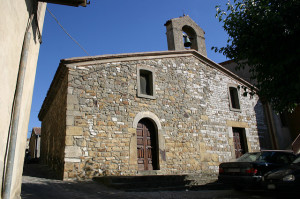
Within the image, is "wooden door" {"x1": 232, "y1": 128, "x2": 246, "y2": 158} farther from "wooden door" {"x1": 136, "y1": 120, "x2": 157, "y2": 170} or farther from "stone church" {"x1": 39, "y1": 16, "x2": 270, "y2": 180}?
"wooden door" {"x1": 136, "y1": 120, "x2": 157, "y2": 170}

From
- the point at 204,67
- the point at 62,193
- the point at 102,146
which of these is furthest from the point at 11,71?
the point at 204,67

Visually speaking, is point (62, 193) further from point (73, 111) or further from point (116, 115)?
point (116, 115)

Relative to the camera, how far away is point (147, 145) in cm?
905

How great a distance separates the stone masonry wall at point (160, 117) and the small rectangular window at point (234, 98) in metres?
0.34

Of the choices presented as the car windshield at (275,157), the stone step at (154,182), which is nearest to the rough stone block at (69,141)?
the stone step at (154,182)

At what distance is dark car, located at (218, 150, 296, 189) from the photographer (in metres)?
5.87

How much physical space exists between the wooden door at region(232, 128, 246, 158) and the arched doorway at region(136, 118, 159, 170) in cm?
474

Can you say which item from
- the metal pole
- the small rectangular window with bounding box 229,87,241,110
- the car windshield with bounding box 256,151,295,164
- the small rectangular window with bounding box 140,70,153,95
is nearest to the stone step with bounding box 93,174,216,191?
the car windshield with bounding box 256,151,295,164

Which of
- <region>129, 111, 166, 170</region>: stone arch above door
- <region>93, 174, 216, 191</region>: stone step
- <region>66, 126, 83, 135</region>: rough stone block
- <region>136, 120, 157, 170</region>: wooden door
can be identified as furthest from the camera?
<region>136, 120, 157, 170</region>: wooden door

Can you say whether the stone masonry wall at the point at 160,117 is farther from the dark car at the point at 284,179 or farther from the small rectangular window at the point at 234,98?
the dark car at the point at 284,179

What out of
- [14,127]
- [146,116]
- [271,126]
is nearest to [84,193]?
[14,127]

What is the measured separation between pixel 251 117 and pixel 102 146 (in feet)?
28.4

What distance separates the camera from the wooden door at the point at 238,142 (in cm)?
1167

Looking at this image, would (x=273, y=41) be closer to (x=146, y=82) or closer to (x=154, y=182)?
(x=154, y=182)
